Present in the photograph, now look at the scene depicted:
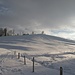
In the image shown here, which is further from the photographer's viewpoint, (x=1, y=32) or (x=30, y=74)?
(x=1, y=32)

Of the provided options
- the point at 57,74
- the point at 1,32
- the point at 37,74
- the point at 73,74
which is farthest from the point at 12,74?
the point at 1,32

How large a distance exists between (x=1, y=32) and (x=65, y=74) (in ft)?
424

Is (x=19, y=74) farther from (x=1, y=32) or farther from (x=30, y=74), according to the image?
(x=1, y=32)

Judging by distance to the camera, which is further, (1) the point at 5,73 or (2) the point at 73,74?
(2) the point at 73,74

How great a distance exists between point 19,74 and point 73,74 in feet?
17.7

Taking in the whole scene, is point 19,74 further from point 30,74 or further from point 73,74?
point 73,74

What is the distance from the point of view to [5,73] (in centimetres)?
1720

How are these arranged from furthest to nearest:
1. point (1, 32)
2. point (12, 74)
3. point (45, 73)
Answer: point (1, 32) < point (45, 73) < point (12, 74)

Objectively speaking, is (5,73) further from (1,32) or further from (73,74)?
(1,32)

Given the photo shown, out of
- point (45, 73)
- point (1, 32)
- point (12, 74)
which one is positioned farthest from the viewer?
point (1, 32)

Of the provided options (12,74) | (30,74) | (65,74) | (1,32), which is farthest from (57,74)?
(1,32)

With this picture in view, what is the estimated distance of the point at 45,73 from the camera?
1819 centimetres

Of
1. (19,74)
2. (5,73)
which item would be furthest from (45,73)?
(5,73)

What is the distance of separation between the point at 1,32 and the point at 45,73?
129 meters
